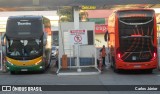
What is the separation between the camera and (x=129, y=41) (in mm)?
23875

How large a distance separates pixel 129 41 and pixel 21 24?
6.58 metres

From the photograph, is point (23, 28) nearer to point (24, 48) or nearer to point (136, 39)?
point (24, 48)

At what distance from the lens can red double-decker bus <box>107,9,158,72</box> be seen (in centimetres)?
2386

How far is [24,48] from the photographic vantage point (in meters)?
26.0

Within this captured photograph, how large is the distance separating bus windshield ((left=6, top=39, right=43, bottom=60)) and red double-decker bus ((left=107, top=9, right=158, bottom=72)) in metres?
4.98

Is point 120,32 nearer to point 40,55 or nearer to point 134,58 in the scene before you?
point 134,58

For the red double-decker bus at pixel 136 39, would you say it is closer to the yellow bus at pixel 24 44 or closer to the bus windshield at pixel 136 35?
the bus windshield at pixel 136 35

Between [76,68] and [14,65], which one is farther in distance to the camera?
[76,68]

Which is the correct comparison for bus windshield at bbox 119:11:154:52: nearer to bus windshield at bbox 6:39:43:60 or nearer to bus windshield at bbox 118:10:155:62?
bus windshield at bbox 118:10:155:62

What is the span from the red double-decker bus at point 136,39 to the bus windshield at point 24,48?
4.98 meters

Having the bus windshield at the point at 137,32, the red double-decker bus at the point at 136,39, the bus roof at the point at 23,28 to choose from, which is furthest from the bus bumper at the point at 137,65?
the bus roof at the point at 23,28

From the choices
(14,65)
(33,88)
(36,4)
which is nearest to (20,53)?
(14,65)
